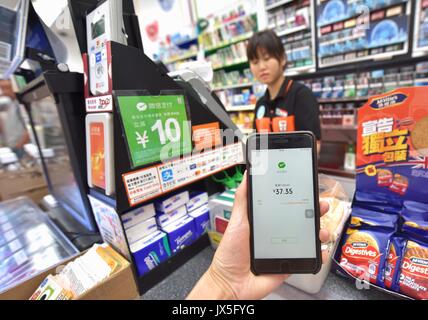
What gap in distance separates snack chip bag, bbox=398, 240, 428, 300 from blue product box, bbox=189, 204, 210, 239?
57 centimetres

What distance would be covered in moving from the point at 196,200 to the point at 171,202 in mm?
122

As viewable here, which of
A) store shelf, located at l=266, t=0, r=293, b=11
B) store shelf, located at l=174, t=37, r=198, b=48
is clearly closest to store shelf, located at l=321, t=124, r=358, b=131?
store shelf, located at l=266, t=0, r=293, b=11

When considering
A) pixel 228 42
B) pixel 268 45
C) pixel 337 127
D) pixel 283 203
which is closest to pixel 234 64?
pixel 228 42

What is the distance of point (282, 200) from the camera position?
1.76 feet

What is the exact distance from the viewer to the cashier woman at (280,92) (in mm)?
1156

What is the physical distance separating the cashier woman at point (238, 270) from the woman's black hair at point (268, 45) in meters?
0.91

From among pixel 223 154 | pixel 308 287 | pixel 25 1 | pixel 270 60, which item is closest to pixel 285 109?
pixel 270 60

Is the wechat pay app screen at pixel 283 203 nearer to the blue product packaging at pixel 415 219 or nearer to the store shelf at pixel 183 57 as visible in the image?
the blue product packaging at pixel 415 219

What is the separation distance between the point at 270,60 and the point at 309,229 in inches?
38.6

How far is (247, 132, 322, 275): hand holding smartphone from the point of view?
0.52 meters

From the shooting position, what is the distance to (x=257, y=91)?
8.20 ft

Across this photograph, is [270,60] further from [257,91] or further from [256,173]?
[257,91]

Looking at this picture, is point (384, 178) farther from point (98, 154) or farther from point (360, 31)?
point (360, 31)
